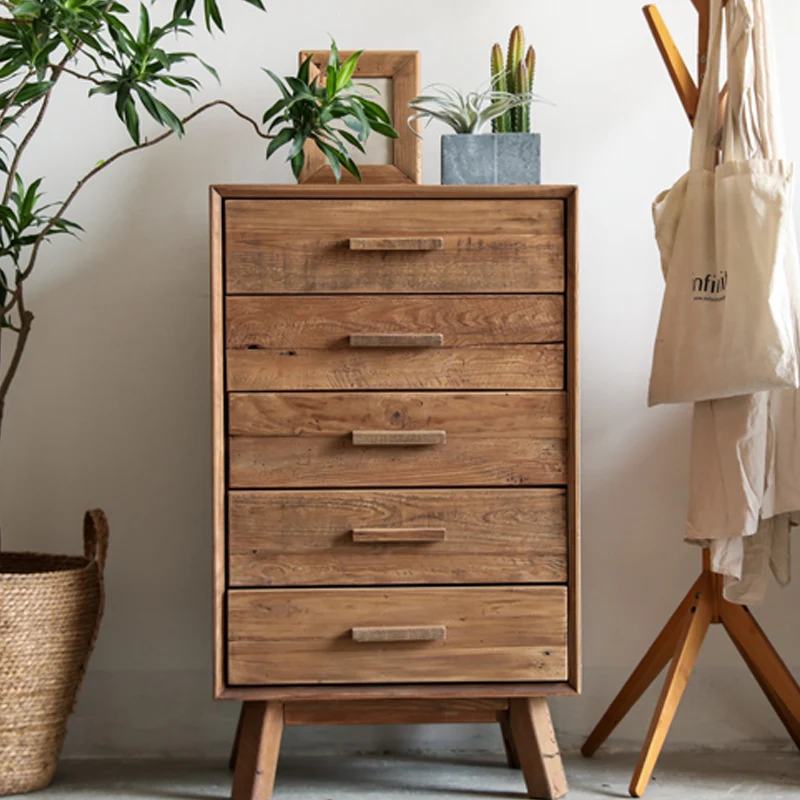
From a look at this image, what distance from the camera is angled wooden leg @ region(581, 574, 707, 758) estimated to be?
1791mm

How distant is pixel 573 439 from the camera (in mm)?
1585

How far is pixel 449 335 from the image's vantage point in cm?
158

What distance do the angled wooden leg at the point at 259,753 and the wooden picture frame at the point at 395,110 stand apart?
930mm

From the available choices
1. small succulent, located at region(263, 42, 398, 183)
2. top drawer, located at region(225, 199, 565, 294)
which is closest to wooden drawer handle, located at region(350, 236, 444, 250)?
top drawer, located at region(225, 199, 565, 294)

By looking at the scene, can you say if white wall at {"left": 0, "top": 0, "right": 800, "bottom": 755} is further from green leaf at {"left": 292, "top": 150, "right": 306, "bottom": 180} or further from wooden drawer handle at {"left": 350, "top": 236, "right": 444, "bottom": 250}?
wooden drawer handle at {"left": 350, "top": 236, "right": 444, "bottom": 250}

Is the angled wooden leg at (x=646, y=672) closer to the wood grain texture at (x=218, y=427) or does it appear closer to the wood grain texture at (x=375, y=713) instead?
the wood grain texture at (x=375, y=713)

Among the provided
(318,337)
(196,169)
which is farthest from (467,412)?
(196,169)

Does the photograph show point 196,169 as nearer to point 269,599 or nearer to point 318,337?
point 318,337

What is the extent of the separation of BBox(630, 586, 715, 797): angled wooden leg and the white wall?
0.86 ft

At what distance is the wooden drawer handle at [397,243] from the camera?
1558mm

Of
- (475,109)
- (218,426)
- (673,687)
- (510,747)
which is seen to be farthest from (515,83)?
(510,747)

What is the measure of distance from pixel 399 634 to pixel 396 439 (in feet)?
1.02

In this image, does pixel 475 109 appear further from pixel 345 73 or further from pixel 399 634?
pixel 399 634

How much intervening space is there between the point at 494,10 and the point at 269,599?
128 centimetres
